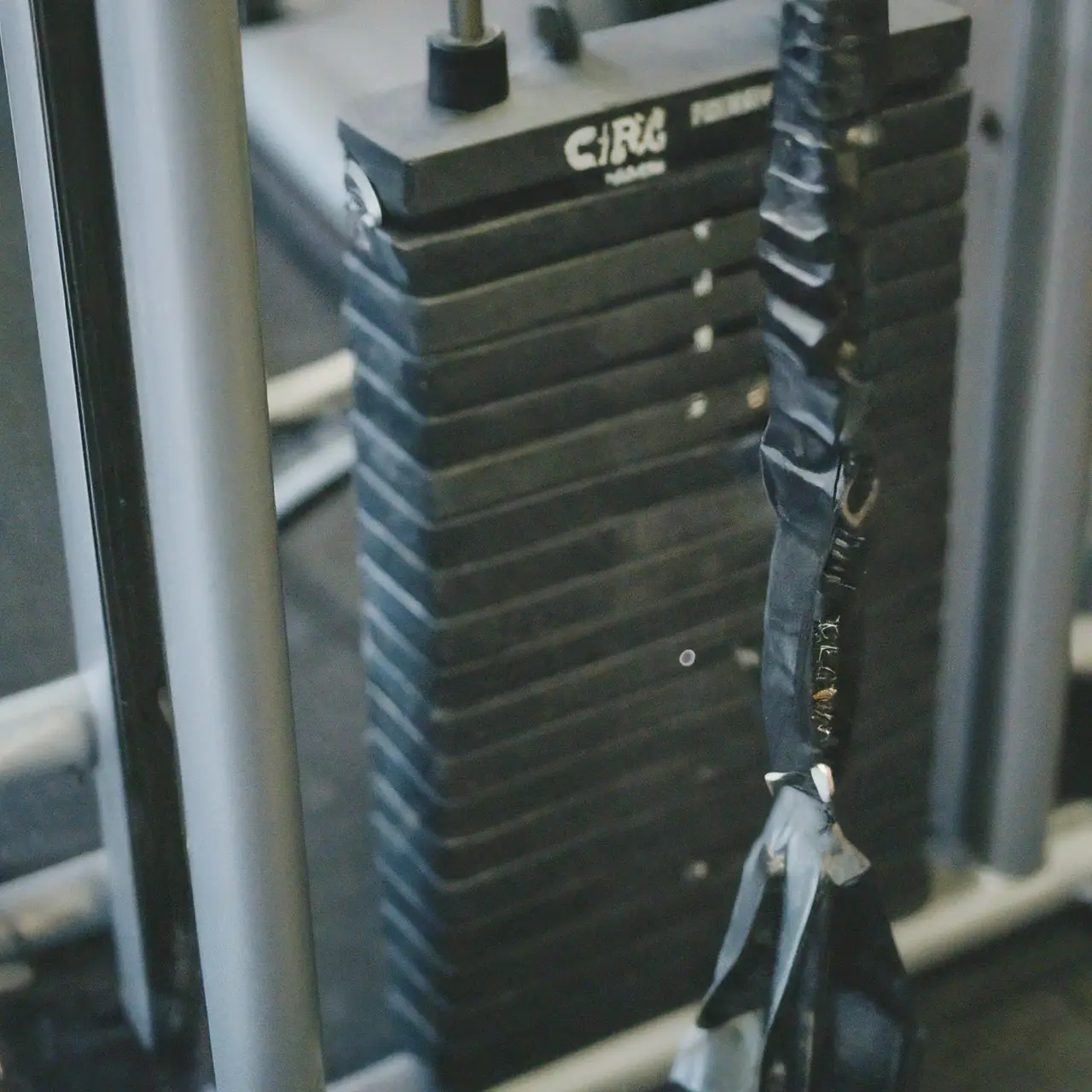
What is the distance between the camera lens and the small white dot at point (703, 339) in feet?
2.90

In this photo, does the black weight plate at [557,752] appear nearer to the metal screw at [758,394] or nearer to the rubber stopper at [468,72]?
the metal screw at [758,394]

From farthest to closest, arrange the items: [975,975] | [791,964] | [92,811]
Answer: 1. [92,811]
2. [975,975]
3. [791,964]

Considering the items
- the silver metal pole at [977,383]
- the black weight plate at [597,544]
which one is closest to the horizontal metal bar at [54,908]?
the black weight plate at [597,544]

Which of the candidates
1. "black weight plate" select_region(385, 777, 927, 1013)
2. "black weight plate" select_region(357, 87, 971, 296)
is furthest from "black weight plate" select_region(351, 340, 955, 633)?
"black weight plate" select_region(385, 777, 927, 1013)

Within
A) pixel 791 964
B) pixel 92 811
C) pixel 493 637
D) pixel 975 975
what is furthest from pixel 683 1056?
pixel 92 811

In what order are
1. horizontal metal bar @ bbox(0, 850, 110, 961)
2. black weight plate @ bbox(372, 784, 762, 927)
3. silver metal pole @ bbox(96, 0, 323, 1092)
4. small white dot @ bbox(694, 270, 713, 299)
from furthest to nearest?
1. horizontal metal bar @ bbox(0, 850, 110, 961)
2. black weight plate @ bbox(372, 784, 762, 927)
3. small white dot @ bbox(694, 270, 713, 299)
4. silver metal pole @ bbox(96, 0, 323, 1092)

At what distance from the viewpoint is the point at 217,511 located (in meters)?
0.73

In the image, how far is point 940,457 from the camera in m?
1.00

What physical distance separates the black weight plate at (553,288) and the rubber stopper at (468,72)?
0.08 meters

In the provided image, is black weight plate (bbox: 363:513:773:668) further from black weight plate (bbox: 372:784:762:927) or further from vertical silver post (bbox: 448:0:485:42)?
vertical silver post (bbox: 448:0:485:42)

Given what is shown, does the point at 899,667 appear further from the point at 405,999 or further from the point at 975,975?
the point at 405,999

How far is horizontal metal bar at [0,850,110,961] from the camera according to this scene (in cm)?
114

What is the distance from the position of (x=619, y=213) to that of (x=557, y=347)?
0.07 metres

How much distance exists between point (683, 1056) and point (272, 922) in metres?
0.22
